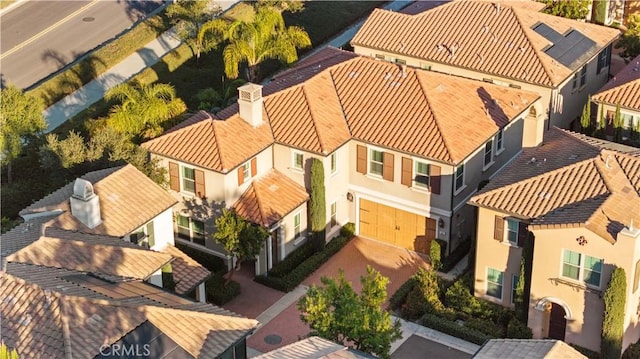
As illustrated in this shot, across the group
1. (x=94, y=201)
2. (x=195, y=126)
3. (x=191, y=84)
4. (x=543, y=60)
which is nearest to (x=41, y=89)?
(x=191, y=84)

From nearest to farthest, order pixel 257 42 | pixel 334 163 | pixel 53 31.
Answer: pixel 334 163
pixel 257 42
pixel 53 31

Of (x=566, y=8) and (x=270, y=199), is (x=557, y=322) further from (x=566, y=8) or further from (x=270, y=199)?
(x=566, y=8)

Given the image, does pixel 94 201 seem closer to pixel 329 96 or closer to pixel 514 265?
pixel 329 96

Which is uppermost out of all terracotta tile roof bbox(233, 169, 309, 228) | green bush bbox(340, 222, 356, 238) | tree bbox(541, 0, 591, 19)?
tree bbox(541, 0, 591, 19)

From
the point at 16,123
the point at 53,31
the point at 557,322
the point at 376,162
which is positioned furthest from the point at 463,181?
the point at 53,31

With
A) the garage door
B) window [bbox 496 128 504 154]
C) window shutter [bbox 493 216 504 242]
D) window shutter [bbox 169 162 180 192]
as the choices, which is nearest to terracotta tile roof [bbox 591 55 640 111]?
window [bbox 496 128 504 154]

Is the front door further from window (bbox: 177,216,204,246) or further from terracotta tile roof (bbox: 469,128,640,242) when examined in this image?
window (bbox: 177,216,204,246)
